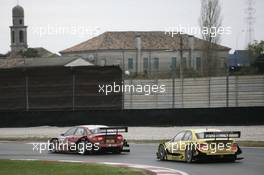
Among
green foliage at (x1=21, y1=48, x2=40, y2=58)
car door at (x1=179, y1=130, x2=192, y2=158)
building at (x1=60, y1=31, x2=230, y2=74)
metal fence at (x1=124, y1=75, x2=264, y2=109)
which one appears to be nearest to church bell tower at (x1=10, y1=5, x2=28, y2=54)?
green foliage at (x1=21, y1=48, x2=40, y2=58)

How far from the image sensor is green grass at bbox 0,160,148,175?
16703 millimetres

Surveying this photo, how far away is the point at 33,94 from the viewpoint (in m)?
41.9

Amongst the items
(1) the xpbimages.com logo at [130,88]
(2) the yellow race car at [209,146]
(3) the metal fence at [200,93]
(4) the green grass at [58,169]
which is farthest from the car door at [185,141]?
(1) the xpbimages.com logo at [130,88]

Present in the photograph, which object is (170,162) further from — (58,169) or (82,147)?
(82,147)

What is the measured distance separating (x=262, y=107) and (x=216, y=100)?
4.13 m

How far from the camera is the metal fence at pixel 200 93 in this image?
38044mm

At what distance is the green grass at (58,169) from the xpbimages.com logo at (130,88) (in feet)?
68.6

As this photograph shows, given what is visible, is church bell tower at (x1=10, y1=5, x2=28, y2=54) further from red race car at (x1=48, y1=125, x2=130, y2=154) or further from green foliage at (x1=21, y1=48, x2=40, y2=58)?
red race car at (x1=48, y1=125, x2=130, y2=154)

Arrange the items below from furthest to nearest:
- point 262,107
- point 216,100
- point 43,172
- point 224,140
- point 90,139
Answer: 1. point 216,100
2. point 262,107
3. point 90,139
4. point 224,140
5. point 43,172

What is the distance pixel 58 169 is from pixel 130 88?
23588 millimetres

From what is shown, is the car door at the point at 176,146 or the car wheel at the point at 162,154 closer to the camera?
the car door at the point at 176,146

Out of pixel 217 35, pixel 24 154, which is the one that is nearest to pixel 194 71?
pixel 217 35

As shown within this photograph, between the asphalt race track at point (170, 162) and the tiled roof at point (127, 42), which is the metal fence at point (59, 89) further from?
the tiled roof at point (127, 42)

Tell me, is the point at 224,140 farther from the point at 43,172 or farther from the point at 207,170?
the point at 43,172
